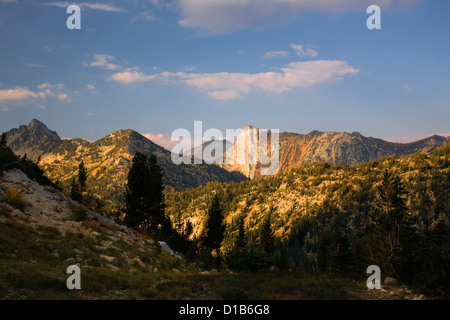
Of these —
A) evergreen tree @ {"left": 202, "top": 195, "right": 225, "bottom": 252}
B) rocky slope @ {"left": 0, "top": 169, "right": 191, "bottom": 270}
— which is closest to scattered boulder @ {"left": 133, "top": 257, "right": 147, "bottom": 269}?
rocky slope @ {"left": 0, "top": 169, "right": 191, "bottom": 270}

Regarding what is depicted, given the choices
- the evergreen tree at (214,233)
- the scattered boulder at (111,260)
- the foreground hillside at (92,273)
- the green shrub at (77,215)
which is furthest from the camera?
the evergreen tree at (214,233)

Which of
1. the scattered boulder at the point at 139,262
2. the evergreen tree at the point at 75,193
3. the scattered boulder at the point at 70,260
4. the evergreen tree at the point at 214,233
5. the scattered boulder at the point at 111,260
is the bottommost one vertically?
the evergreen tree at the point at 214,233

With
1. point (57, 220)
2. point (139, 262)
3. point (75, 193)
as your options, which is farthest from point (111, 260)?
point (75, 193)

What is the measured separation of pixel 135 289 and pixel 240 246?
43059 millimetres

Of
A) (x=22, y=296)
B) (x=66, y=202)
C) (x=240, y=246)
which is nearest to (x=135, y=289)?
(x=22, y=296)

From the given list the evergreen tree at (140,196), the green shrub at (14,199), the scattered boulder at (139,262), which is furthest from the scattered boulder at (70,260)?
the evergreen tree at (140,196)

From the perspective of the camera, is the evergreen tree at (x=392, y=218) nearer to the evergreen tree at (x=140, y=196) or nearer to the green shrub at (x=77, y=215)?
the green shrub at (x=77, y=215)

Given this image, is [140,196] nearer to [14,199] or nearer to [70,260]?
[14,199]

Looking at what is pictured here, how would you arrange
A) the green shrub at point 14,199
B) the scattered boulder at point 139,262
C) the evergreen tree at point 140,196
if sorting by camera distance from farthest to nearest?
the evergreen tree at point 140,196 < the green shrub at point 14,199 < the scattered boulder at point 139,262

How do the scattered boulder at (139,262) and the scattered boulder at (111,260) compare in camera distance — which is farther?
the scattered boulder at (139,262)

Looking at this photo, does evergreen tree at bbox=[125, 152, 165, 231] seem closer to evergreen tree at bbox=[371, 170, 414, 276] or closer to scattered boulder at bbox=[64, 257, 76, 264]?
scattered boulder at bbox=[64, 257, 76, 264]

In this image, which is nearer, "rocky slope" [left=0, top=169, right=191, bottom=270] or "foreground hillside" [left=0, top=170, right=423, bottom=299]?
"foreground hillside" [left=0, top=170, right=423, bottom=299]
